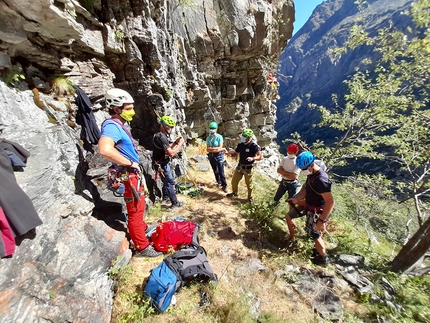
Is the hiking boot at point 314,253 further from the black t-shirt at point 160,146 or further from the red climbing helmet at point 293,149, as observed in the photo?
the black t-shirt at point 160,146

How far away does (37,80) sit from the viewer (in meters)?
5.08

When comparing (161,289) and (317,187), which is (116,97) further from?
(317,187)

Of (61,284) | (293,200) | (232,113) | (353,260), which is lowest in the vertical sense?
(353,260)

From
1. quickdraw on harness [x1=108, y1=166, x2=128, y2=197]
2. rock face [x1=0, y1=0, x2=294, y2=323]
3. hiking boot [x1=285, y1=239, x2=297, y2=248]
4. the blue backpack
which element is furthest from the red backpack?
hiking boot [x1=285, y1=239, x2=297, y2=248]

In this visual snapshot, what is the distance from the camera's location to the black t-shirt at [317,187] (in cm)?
426

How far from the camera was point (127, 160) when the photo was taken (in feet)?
12.6

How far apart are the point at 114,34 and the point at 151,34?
1.41 m

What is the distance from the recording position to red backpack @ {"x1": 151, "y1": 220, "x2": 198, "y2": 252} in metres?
4.63

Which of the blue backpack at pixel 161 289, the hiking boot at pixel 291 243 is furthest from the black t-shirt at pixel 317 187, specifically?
the blue backpack at pixel 161 289

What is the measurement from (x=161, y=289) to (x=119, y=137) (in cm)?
262

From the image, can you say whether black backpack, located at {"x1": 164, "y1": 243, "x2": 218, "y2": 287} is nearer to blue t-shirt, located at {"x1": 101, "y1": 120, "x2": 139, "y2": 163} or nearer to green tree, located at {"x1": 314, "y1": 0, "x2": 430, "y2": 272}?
blue t-shirt, located at {"x1": 101, "y1": 120, "x2": 139, "y2": 163}

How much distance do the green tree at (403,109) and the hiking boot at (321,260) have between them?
1.63m

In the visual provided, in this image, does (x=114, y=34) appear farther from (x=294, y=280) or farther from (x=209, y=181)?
(x=294, y=280)

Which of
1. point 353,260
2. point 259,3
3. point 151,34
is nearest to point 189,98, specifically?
point 151,34
